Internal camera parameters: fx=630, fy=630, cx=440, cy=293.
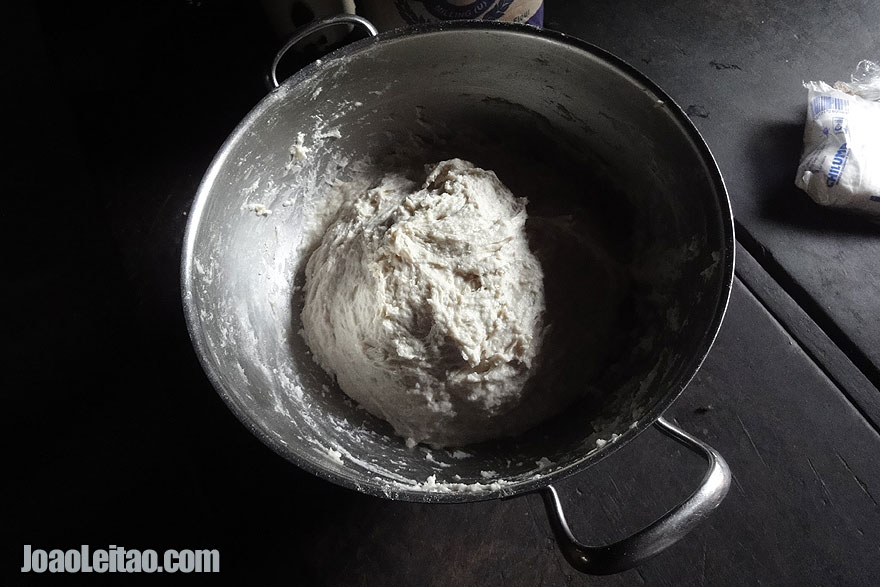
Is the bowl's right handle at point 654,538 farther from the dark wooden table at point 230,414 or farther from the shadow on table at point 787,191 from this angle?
the shadow on table at point 787,191

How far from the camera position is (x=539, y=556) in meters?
0.98

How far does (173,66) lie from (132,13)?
0.18 metres

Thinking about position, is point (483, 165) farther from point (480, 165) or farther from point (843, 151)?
point (843, 151)

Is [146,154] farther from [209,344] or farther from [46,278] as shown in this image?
[209,344]

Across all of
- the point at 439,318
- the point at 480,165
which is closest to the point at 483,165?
the point at 480,165

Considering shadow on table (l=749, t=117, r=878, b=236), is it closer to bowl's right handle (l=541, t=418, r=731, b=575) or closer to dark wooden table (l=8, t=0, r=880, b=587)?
dark wooden table (l=8, t=0, r=880, b=587)

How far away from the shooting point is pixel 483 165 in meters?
1.12

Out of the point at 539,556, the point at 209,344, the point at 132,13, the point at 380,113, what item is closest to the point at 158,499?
the point at 209,344

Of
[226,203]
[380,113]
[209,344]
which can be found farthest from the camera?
[380,113]

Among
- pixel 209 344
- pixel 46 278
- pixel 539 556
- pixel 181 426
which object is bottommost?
pixel 539 556

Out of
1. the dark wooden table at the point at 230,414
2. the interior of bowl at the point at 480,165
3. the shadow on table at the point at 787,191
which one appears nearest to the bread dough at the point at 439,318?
the interior of bowl at the point at 480,165

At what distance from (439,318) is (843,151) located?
0.77 meters

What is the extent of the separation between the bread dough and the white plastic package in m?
0.54

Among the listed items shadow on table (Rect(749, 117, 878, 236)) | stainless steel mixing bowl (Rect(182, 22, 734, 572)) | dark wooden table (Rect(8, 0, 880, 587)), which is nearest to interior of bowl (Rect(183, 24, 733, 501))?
stainless steel mixing bowl (Rect(182, 22, 734, 572))
